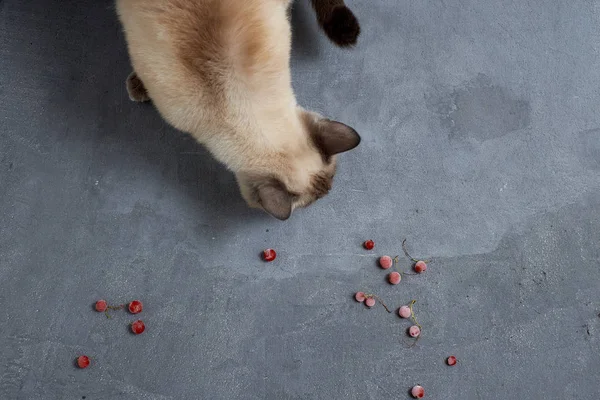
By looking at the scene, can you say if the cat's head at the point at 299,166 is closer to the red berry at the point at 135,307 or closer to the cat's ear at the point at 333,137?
the cat's ear at the point at 333,137

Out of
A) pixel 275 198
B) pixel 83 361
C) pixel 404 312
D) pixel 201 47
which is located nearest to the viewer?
pixel 201 47

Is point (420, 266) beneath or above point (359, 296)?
above

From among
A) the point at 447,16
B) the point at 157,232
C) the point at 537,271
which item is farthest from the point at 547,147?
the point at 157,232

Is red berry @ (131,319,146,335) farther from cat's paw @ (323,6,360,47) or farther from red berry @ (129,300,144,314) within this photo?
cat's paw @ (323,6,360,47)

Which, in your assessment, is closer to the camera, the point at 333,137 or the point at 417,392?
the point at 333,137

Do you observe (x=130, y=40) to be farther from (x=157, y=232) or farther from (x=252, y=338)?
(x=252, y=338)

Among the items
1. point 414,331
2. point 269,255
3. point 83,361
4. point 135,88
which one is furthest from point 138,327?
point 414,331

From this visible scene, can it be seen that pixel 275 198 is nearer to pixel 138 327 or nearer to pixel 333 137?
pixel 333 137

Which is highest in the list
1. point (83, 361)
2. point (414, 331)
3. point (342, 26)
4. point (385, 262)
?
point (342, 26)
